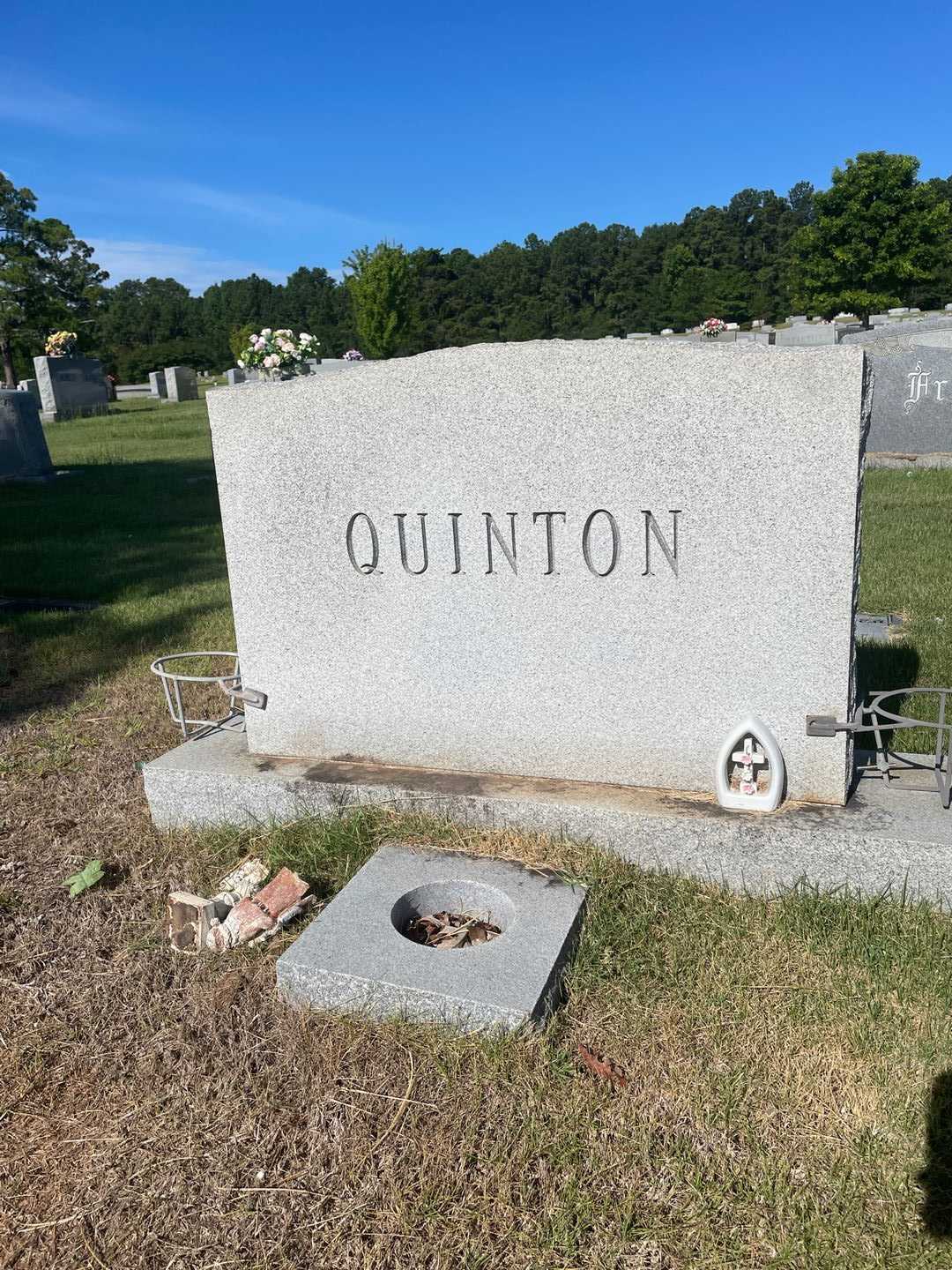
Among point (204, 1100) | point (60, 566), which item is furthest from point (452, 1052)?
point (60, 566)

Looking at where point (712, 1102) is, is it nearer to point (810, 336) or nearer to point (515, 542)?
point (515, 542)

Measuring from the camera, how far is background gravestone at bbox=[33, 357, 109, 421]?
2295 cm

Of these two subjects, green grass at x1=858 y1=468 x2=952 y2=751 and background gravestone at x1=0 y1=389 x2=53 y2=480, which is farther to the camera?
background gravestone at x1=0 y1=389 x2=53 y2=480

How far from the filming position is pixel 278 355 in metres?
14.8

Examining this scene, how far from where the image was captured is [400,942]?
246cm

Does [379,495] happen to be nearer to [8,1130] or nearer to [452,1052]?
[452,1052]

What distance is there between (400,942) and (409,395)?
158 cm

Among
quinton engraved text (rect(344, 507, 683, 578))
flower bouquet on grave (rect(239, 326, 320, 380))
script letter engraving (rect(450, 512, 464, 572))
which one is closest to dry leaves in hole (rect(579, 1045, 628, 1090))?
quinton engraved text (rect(344, 507, 683, 578))

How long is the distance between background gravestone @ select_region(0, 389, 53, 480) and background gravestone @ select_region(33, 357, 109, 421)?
11047 millimetres

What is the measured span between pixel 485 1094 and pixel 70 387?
966 inches

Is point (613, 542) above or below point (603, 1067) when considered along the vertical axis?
above

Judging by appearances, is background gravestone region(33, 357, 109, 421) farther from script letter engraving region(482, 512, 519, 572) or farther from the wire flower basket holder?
script letter engraving region(482, 512, 519, 572)

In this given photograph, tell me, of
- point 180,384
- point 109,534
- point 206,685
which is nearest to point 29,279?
point 180,384

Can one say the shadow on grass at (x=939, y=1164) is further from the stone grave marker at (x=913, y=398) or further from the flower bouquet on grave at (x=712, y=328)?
the flower bouquet on grave at (x=712, y=328)
